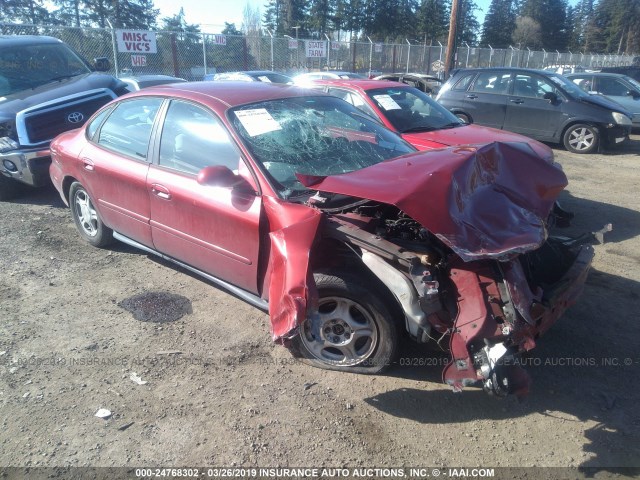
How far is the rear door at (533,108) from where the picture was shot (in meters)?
9.95

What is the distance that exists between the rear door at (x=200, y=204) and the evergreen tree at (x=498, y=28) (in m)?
71.1

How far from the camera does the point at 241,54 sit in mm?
20469

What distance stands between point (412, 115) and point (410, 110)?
0.36ft

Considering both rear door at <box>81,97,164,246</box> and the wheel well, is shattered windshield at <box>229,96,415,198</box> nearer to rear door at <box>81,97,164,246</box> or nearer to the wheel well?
rear door at <box>81,97,164,246</box>

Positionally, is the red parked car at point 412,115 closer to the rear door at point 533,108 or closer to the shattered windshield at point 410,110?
the shattered windshield at point 410,110

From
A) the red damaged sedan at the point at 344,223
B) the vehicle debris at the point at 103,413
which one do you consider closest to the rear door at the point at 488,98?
the red damaged sedan at the point at 344,223

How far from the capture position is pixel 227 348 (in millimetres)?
3490

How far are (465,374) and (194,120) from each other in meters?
2.64

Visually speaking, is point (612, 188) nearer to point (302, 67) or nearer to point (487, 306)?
point (487, 306)

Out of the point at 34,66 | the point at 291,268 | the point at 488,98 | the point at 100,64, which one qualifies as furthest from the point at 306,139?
the point at 488,98

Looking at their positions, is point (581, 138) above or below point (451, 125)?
below

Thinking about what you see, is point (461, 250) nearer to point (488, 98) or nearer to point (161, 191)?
point (161, 191)

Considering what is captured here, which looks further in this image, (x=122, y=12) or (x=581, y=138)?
(x=122, y=12)

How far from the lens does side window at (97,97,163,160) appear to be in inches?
159
